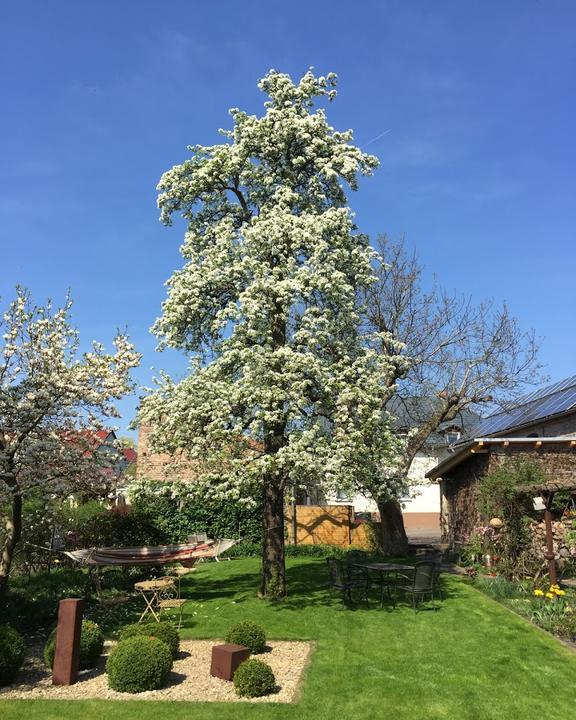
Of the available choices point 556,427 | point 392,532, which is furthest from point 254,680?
point 556,427

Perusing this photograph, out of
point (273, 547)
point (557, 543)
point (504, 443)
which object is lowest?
point (557, 543)

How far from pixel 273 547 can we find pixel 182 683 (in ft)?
20.8

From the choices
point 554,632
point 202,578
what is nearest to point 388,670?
point 554,632

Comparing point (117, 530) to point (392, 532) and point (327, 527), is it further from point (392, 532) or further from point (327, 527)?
point (392, 532)

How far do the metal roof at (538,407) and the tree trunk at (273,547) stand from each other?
13132 mm

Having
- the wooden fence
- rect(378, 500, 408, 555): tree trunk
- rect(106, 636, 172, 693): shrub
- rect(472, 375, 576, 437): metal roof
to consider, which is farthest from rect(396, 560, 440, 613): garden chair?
the wooden fence

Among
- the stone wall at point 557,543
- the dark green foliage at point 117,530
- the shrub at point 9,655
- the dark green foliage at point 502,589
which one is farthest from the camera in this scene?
the dark green foliage at point 117,530

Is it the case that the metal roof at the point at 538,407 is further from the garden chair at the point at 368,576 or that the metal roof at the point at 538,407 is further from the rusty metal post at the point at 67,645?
the rusty metal post at the point at 67,645

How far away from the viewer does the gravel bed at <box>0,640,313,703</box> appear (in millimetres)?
8398

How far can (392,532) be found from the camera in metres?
23.8

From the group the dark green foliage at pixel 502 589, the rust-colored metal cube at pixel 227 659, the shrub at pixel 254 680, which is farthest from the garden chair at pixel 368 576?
the shrub at pixel 254 680

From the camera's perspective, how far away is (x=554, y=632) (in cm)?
1131

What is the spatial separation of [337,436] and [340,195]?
23.0 feet

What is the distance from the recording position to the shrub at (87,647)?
30.9 feet
